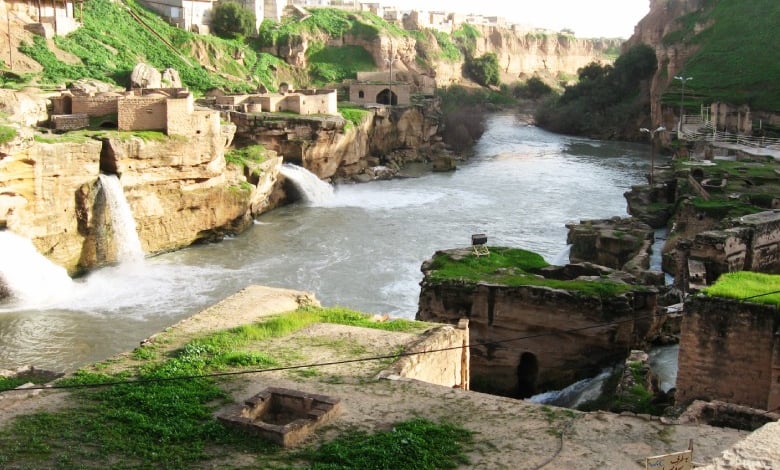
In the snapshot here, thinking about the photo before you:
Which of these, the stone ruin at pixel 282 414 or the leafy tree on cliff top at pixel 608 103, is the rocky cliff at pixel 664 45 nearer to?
the leafy tree on cliff top at pixel 608 103

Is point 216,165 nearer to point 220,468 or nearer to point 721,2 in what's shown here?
point 220,468

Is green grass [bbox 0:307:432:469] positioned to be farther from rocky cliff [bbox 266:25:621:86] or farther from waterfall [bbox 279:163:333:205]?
rocky cliff [bbox 266:25:621:86]

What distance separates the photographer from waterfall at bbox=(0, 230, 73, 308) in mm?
22688

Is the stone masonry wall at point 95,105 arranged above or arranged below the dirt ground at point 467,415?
above

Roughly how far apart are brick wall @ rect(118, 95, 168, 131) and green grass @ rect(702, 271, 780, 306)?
20.5 m

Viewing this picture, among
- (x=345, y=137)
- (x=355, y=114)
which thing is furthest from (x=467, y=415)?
(x=355, y=114)

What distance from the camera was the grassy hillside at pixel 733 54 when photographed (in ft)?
158

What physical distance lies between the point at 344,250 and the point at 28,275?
32.2 feet

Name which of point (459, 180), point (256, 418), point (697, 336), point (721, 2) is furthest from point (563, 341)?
point (721, 2)

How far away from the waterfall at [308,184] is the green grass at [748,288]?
2583cm

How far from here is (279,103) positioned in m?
41.0

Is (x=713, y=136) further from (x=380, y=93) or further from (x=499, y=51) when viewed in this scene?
(x=499, y=51)

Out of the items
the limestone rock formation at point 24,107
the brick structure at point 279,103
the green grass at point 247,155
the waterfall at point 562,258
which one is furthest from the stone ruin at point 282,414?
the brick structure at point 279,103

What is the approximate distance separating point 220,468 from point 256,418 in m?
1.19
